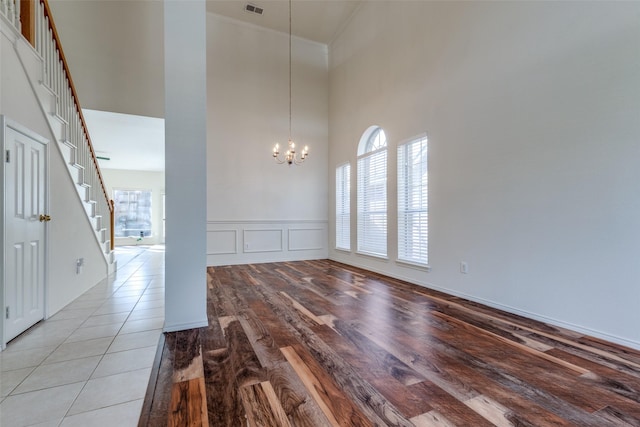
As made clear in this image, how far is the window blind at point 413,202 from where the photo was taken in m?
3.82

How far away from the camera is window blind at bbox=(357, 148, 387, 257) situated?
4.63m

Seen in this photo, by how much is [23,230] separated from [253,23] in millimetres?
5436

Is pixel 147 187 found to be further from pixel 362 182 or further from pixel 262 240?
pixel 362 182

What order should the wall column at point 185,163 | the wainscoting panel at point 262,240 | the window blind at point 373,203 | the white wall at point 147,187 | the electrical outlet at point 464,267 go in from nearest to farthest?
the wall column at point 185,163 → the electrical outlet at point 464,267 → the window blind at point 373,203 → the wainscoting panel at point 262,240 → the white wall at point 147,187

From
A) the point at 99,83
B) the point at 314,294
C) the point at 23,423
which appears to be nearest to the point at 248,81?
the point at 99,83

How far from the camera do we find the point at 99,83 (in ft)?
15.0

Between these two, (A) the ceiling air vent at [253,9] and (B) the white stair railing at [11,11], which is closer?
(B) the white stair railing at [11,11]

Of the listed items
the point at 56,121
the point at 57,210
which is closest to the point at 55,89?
the point at 56,121

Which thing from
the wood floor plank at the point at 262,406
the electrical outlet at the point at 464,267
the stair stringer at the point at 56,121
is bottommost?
the wood floor plank at the point at 262,406

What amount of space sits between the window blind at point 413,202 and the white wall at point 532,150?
0.17 m

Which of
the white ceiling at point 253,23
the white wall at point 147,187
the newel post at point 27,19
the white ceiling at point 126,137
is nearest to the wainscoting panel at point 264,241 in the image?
the white ceiling at point 126,137

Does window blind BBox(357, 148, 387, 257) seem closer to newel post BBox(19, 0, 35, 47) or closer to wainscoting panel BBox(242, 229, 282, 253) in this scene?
wainscoting panel BBox(242, 229, 282, 253)

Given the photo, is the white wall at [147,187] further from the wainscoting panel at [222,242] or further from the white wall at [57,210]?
the white wall at [57,210]

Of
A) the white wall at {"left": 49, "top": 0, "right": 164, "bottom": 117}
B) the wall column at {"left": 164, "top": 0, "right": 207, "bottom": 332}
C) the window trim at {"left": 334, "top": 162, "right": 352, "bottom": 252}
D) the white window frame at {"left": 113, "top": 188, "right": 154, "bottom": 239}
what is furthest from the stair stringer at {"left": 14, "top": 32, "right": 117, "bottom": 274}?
the white window frame at {"left": 113, "top": 188, "right": 154, "bottom": 239}
